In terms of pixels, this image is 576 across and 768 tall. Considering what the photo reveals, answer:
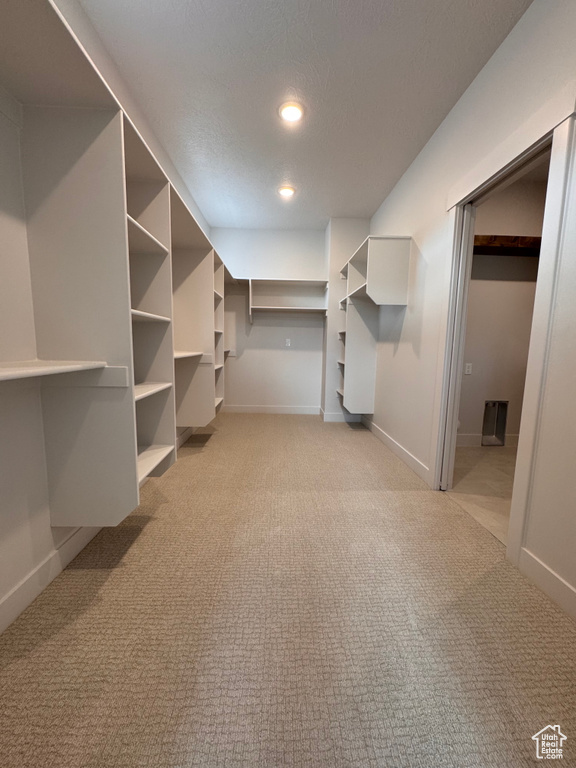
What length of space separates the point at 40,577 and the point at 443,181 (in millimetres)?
3279

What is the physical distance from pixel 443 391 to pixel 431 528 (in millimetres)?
923

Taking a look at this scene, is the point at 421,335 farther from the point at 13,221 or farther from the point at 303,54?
the point at 13,221

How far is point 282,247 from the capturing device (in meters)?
4.35

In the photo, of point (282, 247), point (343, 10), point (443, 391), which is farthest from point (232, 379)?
point (343, 10)

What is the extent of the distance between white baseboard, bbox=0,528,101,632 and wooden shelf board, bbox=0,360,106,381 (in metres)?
0.85

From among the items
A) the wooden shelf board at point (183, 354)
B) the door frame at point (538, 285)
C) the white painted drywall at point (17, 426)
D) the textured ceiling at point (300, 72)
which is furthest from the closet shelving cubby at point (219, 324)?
the door frame at point (538, 285)

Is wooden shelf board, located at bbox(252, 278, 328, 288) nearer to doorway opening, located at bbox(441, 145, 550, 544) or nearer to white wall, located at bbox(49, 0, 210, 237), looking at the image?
white wall, located at bbox(49, 0, 210, 237)

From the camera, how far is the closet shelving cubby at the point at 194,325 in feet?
8.57

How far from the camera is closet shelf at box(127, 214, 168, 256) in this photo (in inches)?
54.3

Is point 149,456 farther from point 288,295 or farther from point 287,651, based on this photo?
point 288,295

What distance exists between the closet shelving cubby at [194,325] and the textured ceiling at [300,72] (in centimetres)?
85

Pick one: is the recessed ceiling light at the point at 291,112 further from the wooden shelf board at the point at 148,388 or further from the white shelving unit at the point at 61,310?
the wooden shelf board at the point at 148,388

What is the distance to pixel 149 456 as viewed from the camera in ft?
5.39

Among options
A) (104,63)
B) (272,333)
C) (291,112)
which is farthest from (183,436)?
(291,112)
